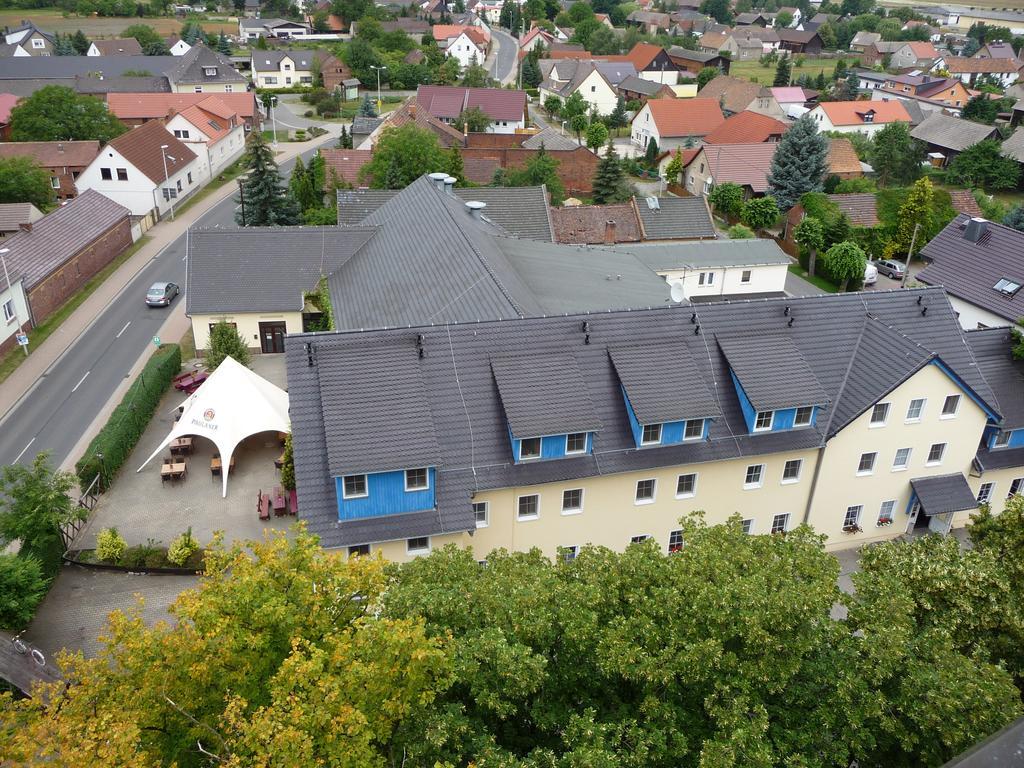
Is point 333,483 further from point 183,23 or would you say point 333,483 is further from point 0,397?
point 183,23

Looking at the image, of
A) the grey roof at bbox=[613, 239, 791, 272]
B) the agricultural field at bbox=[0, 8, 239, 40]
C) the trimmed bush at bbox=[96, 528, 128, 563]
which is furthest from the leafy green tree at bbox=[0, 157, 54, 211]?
the agricultural field at bbox=[0, 8, 239, 40]

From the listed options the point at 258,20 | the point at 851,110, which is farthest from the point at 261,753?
the point at 258,20

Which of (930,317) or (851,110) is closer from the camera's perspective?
(930,317)

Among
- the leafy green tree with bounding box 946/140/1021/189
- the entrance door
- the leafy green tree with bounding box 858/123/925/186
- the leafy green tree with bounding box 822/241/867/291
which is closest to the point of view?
the entrance door

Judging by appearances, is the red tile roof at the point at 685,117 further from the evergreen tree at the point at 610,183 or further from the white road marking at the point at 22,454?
the white road marking at the point at 22,454

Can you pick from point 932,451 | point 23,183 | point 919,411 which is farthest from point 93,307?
point 932,451

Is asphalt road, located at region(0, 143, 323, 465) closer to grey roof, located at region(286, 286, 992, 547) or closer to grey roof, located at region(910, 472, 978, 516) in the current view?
grey roof, located at region(286, 286, 992, 547)
